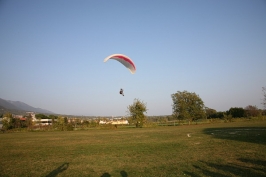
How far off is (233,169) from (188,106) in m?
57.1

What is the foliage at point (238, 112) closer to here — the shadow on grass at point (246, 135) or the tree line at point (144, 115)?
the tree line at point (144, 115)

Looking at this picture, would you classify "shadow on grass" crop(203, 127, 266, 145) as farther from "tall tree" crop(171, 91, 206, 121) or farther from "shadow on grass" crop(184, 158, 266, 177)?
"tall tree" crop(171, 91, 206, 121)

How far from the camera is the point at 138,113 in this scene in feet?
179

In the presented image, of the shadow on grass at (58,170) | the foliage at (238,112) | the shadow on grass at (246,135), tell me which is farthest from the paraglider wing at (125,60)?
the foliage at (238,112)

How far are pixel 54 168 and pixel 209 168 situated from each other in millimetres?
6932

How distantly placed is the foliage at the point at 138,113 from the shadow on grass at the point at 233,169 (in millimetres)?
45527

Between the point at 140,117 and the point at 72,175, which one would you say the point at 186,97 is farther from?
the point at 72,175

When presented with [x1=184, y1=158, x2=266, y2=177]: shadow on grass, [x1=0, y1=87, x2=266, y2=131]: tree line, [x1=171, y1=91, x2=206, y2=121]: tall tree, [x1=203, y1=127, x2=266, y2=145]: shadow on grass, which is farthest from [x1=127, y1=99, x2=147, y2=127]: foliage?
[x1=184, y1=158, x2=266, y2=177]: shadow on grass

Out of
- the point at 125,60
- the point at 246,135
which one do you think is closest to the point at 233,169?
the point at 125,60

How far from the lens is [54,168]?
9383mm

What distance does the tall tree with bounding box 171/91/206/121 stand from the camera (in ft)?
204

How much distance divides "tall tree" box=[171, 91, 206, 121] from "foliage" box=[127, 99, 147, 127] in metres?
14.4

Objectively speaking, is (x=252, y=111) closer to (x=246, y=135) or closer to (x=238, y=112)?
(x=238, y=112)

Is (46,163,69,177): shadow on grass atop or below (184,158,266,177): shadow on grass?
below
